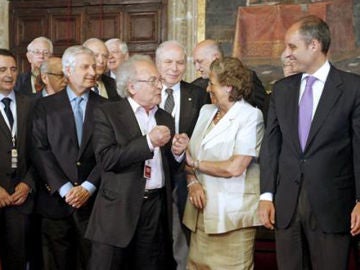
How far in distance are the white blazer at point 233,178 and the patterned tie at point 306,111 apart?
46 centimetres

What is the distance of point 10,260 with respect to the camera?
4668mm

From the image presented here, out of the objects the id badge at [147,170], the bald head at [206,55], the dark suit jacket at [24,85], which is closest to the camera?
the id badge at [147,170]

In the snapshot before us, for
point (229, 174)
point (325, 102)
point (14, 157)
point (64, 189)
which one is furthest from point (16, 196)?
point (325, 102)

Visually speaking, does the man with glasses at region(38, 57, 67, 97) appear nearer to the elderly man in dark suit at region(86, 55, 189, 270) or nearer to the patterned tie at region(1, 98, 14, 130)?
the patterned tie at region(1, 98, 14, 130)

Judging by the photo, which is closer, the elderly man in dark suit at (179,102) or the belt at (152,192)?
the belt at (152,192)

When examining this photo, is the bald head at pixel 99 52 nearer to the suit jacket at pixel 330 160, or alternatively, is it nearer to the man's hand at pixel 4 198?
the man's hand at pixel 4 198

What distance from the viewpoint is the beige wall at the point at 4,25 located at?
9.08 m

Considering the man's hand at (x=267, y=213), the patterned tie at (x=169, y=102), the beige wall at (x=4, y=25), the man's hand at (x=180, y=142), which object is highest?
the beige wall at (x=4, y=25)

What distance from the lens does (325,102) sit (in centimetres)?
361

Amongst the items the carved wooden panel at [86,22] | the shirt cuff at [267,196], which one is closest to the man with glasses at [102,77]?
the shirt cuff at [267,196]

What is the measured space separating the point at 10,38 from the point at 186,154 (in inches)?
218

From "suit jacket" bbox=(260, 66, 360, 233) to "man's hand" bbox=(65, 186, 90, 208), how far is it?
1392 mm

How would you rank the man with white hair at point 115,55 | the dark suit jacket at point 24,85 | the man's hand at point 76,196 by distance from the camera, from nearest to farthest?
the man's hand at point 76,196
the man with white hair at point 115,55
the dark suit jacket at point 24,85

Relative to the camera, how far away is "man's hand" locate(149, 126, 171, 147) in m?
3.71
